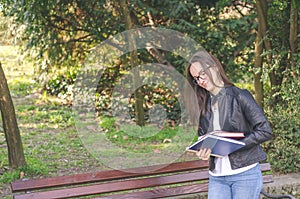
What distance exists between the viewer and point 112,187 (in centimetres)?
369

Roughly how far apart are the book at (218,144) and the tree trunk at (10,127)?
306cm

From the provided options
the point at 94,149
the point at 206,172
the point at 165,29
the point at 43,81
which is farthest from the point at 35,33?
the point at 206,172

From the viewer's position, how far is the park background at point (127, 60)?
19.7 ft

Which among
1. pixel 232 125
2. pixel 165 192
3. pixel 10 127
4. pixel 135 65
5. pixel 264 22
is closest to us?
Result: pixel 232 125

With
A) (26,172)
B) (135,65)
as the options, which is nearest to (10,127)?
(26,172)

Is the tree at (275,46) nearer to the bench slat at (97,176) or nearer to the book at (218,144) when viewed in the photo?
the bench slat at (97,176)

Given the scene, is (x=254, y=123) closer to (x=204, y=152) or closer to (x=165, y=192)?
(x=204, y=152)

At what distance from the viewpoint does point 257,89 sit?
6.59 m

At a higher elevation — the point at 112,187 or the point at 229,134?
the point at 229,134

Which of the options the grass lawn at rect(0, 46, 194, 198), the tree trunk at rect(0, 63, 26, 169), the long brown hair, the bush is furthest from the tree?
the long brown hair

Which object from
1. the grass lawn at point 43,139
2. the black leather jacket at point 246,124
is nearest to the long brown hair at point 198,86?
the black leather jacket at point 246,124

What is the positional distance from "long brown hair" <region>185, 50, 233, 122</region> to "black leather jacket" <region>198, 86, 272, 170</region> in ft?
0.35

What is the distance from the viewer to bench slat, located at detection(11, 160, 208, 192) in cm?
356

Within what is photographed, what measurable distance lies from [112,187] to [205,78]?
1.21 metres
